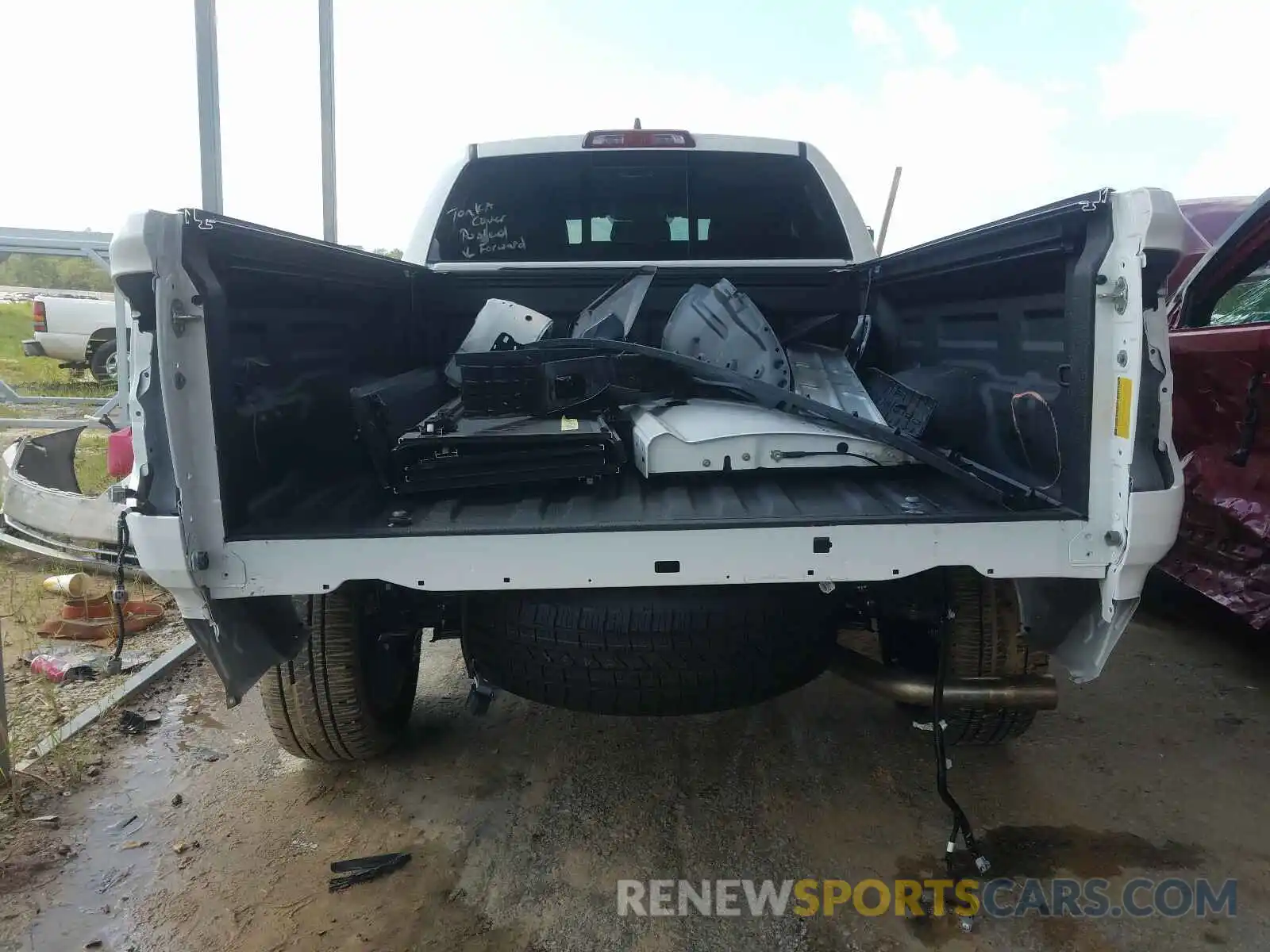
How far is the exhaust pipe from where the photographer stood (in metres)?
2.38

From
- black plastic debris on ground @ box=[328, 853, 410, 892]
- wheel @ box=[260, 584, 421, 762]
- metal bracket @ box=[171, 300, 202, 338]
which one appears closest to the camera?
metal bracket @ box=[171, 300, 202, 338]

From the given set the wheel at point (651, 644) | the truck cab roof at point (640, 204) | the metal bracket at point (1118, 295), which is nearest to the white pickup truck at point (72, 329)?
the truck cab roof at point (640, 204)

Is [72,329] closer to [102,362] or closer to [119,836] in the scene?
[102,362]

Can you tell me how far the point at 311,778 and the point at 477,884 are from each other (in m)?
0.92

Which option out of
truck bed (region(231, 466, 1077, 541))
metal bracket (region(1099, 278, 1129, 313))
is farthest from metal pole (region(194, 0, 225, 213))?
metal bracket (region(1099, 278, 1129, 313))

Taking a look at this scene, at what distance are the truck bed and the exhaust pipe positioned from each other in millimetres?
527

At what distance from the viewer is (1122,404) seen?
1.86 meters

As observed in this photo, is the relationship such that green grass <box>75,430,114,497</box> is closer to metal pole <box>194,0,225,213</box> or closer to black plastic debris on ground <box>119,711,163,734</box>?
metal pole <box>194,0,225,213</box>

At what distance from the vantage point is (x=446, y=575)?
77.4 inches

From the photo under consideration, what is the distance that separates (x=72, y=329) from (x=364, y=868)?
16.2 meters

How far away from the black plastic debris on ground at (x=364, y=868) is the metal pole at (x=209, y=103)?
11.8ft

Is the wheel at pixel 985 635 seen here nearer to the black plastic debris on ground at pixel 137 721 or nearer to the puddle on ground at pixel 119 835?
the puddle on ground at pixel 119 835

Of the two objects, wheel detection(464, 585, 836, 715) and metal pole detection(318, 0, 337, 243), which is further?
metal pole detection(318, 0, 337, 243)

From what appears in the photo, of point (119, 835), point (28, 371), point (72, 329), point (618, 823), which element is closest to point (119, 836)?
point (119, 835)
